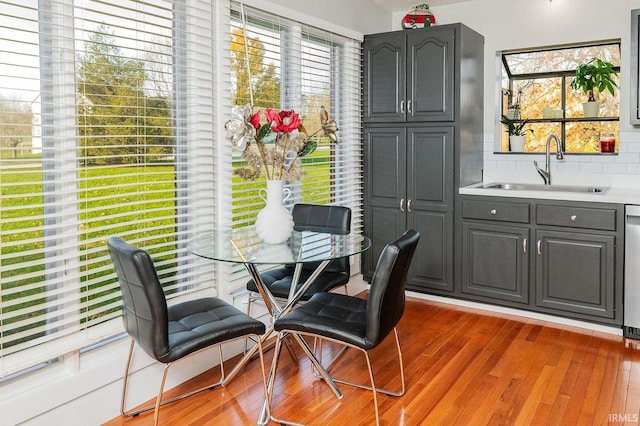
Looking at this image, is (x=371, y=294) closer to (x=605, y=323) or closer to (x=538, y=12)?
(x=605, y=323)

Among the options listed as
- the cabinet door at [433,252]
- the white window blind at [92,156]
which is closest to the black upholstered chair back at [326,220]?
the white window blind at [92,156]

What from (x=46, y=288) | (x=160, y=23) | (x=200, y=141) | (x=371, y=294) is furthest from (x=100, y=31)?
(x=371, y=294)

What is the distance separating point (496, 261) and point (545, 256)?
362 millimetres

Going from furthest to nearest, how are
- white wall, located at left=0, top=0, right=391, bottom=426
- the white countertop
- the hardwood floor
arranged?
the white countertop
the hardwood floor
white wall, located at left=0, top=0, right=391, bottom=426

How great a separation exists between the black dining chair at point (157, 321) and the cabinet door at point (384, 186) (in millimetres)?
2171

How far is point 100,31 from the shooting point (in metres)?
2.59

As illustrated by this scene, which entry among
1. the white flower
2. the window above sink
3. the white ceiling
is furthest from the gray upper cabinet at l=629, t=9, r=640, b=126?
the white flower

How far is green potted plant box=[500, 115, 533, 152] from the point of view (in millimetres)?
4668

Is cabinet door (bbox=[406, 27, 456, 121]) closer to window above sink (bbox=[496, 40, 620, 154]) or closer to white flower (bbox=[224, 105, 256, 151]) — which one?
window above sink (bbox=[496, 40, 620, 154])

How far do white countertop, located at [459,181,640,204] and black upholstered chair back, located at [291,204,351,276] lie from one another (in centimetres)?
121

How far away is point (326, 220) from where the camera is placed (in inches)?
141

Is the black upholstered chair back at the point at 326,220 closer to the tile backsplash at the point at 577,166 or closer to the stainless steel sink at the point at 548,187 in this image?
the stainless steel sink at the point at 548,187

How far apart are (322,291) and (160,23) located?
5.74ft

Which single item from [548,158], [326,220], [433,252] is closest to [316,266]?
[326,220]
